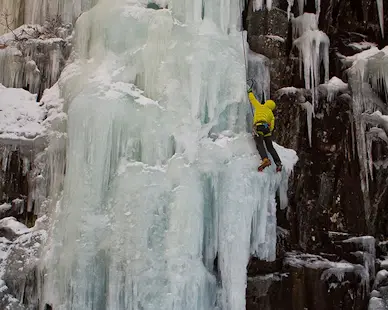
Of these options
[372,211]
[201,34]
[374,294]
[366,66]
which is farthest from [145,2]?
[374,294]

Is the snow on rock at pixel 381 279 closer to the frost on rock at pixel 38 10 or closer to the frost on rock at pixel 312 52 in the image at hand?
the frost on rock at pixel 312 52

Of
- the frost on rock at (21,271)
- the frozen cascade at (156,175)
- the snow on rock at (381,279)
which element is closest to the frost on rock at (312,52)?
the frozen cascade at (156,175)

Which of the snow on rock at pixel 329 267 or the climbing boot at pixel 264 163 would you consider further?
the snow on rock at pixel 329 267

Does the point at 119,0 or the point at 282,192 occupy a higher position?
the point at 119,0

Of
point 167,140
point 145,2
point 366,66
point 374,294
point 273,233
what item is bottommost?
point 374,294

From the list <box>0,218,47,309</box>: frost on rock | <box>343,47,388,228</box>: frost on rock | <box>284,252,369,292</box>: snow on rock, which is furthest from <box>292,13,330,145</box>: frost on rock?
<box>0,218,47,309</box>: frost on rock

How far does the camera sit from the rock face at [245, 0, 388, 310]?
7.35 metres

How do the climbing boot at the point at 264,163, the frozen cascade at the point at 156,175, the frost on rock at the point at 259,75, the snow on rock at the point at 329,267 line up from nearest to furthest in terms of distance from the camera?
1. the frozen cascade at the point at 156,175
2. the climbing boot at the point at 264,163
3. the frost on rock at the point at 259,75
4. the snow on rock at the point at 329,267

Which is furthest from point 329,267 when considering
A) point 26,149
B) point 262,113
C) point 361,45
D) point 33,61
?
point 33,61

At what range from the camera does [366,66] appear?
762 centimetres

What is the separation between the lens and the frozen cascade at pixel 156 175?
5559 millimetres

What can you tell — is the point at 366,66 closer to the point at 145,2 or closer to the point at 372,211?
the point at 372,211

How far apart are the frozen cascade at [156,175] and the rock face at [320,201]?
3.86ft

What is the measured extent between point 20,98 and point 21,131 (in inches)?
25.6
